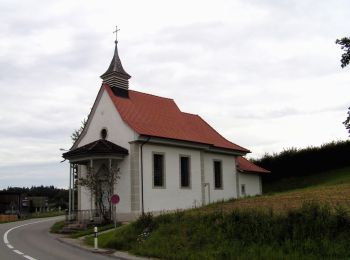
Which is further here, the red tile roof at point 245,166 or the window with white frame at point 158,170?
the red tile roof at point 245,166

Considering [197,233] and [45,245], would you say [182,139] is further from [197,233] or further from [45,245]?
[197,233]

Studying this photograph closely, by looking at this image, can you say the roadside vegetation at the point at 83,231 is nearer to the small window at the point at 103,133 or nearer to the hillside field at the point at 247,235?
the hillside field at the point at 247,235

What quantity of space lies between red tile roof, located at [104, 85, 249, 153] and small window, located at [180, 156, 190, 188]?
1.40 metres

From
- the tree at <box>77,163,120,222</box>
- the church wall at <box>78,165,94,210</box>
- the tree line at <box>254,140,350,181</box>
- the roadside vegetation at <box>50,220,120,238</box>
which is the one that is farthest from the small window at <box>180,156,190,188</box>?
the tree line at <box>254,140,350,181</box>

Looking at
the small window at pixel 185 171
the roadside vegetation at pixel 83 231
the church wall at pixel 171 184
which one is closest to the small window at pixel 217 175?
the church wall at pixel 171 184

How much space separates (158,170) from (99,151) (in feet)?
13.9

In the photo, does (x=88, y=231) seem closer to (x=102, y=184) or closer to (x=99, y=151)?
(x=102, y=184)

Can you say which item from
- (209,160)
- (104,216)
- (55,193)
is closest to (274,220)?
(104,216)

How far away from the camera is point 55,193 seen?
110 meters

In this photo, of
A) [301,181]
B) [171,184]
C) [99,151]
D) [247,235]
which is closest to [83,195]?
[99,151]

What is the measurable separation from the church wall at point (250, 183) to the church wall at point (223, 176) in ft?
3.90

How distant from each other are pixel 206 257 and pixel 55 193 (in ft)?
328

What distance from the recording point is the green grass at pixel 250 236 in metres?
13.7

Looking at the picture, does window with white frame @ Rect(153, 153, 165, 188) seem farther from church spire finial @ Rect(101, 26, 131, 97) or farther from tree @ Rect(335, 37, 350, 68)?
tree @ Rect(335, 37, 350, 68)
